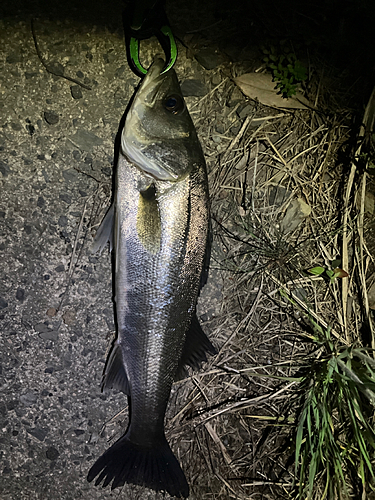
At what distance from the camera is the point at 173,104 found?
201cm

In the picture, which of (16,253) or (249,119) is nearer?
(16,253)

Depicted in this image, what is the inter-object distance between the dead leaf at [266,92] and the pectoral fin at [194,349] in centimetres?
167

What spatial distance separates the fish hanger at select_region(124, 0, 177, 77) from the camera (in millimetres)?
2033

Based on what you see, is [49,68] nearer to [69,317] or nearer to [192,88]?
[192,88]

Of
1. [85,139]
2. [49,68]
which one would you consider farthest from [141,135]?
[49,68]

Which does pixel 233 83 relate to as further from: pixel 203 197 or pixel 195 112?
pixel 203 197

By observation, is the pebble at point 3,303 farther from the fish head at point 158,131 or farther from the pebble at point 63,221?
the fish head at point 158,131

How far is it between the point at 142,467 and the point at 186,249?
1.47m

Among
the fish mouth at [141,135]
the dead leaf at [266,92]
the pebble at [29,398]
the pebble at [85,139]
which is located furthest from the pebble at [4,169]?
the dead leaf at [266,92]

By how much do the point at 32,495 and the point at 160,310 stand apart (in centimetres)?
164

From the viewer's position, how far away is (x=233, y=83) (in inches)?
95.1

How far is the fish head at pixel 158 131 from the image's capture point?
1.98 meters

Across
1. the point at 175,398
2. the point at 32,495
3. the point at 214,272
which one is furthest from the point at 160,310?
the point at 32,495

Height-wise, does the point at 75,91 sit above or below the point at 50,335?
above
